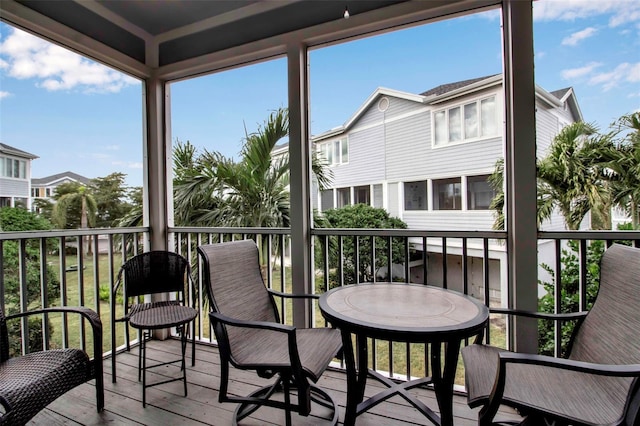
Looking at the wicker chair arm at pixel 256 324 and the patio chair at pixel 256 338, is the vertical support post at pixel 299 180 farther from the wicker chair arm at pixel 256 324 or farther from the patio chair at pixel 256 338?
the wicker chair arm at pixel 256 324

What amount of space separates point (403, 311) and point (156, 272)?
225 cm

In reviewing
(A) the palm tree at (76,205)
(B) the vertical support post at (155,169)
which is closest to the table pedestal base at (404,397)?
(B) the vertical support post at (155,169)

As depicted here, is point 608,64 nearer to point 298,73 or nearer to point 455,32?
Answer: point 455,32

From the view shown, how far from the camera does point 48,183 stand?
2654mm

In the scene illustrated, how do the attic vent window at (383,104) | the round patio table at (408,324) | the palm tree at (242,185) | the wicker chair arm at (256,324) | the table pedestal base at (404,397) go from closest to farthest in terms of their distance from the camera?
the round patio table at (408,324) < the wicker chair arm at (256,324) < the table pedestal base at (404,397) < the attic vent window at (383,104) < the palm tree at (242,185)

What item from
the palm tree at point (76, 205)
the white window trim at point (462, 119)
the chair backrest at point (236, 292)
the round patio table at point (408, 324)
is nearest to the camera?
the round patio table at point (408, 324)

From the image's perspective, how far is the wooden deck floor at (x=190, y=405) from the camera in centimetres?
197

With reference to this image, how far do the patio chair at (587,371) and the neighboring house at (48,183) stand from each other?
3.38 metres

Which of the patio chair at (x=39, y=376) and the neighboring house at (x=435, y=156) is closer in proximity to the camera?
the patio chair at (x=39, y=376)

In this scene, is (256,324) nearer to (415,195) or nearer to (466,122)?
(415,195)

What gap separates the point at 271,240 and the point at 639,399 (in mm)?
2687

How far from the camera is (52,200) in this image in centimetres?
266

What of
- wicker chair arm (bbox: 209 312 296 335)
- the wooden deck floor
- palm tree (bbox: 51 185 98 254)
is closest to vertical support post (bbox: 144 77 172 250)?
palm tree (bbox: 51 185 98 254)

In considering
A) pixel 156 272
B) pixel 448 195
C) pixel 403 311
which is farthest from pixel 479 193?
pixel 156 272
